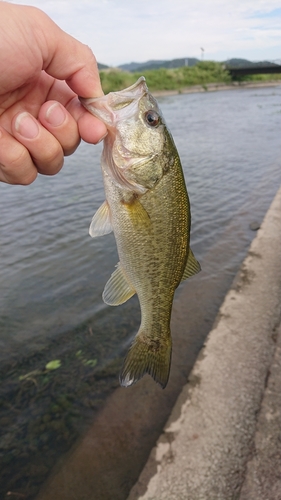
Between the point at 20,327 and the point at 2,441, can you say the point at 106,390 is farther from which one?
the point at 20,327

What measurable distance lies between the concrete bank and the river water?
108 cm

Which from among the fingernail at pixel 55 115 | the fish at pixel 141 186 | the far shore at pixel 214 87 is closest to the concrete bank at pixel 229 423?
the fish at pixel 141 186

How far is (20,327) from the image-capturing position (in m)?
5.72

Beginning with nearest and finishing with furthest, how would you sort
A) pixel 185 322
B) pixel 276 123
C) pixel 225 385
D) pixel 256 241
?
pixel 225 385 < pixel 185 322 < pixel 256 241 < pixel 276 123

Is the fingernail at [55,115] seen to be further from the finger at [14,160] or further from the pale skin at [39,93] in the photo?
the finger at [14,160]

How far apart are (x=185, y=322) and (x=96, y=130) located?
4014 mm

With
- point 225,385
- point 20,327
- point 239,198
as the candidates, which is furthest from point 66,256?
point 239,198

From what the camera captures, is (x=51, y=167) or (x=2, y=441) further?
(x=2, y=441)

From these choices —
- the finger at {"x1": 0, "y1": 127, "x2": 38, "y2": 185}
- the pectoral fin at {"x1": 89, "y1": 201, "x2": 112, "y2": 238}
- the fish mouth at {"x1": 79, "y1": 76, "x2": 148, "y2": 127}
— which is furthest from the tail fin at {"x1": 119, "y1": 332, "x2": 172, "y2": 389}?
the fish mouth at {"x1": 79, "y1": 76, "x2": 148, "y2": 127}

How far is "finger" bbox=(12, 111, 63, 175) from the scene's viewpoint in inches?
81.0

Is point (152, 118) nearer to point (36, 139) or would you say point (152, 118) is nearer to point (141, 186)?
point (141, 186)

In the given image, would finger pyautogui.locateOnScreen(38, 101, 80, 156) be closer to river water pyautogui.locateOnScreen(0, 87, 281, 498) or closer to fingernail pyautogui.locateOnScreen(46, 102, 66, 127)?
fingernail pyautogui.locateOnScreen(46, 102, 66, 127)

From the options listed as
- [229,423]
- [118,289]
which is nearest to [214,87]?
[229,423]

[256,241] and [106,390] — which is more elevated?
[256,241]
